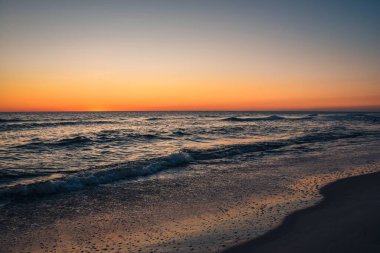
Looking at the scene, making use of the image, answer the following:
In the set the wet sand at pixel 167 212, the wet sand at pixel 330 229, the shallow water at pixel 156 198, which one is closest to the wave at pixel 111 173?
the shallow water at pixel 156 198

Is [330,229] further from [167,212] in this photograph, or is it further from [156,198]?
[156,198]

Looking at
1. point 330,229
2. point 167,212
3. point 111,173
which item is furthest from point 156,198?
point 330,229

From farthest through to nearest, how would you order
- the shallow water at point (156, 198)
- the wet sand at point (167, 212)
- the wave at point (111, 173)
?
the wave at point (111, 173), the shallow water at point (156, 198), the wet sand at point (167, 212)

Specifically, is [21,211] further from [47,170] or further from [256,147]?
[256,147]

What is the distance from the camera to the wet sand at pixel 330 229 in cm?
479

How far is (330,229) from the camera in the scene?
18.2 feet

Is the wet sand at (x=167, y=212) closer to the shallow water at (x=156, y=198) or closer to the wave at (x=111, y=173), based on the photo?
the shallow water at (x=156, y=198)

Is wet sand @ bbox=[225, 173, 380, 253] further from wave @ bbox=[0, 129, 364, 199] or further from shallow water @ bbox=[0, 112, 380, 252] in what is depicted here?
wave @ bbox=[0, 129, 364, 199]

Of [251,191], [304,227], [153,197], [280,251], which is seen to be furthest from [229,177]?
[280,251]

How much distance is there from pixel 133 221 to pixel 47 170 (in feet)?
24.5

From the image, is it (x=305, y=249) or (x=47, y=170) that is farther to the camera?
(x=47, y=170)

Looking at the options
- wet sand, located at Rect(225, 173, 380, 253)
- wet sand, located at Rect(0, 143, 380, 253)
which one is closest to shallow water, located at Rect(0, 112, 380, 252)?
wet sand, located at Rect(0, 143, 380, 253)

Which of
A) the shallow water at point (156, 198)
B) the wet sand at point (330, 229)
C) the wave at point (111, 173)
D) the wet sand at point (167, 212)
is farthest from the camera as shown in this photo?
the wave at point (111, 173)

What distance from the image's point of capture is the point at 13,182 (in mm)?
10070
